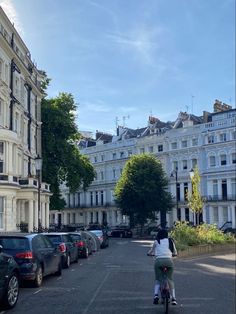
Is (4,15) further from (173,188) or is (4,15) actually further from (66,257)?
(173,188)

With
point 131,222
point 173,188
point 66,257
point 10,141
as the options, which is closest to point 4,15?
point 10,141

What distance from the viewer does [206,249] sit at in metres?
27.6

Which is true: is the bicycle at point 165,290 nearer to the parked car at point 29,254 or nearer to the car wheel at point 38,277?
the parked car at point 29,254

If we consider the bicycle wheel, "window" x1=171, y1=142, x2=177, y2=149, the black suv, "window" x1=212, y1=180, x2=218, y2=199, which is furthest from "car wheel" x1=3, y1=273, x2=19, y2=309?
"window" x1=171, y1=142, x2=177, y2=149

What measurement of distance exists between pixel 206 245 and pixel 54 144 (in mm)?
24476

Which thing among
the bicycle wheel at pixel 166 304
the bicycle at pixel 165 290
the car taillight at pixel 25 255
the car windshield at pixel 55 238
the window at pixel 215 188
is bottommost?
the bicycle wheel at pixel 166 304

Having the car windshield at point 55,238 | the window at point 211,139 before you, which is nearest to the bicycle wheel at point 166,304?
the car windshield at point 55,238

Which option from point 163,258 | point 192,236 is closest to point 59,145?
point 192,236

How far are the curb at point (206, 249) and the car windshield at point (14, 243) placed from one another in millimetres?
12314

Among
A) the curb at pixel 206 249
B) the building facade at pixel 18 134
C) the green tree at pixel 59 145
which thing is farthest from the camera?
the green tree at pixel 59 145

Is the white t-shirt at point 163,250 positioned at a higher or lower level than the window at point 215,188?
lower

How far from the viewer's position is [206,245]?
2783 cm

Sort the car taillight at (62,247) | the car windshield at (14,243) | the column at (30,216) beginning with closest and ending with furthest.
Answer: the car windshield at (14,243)
the car taillight at (62,247)
the column at (30,216)

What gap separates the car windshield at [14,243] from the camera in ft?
44.8
